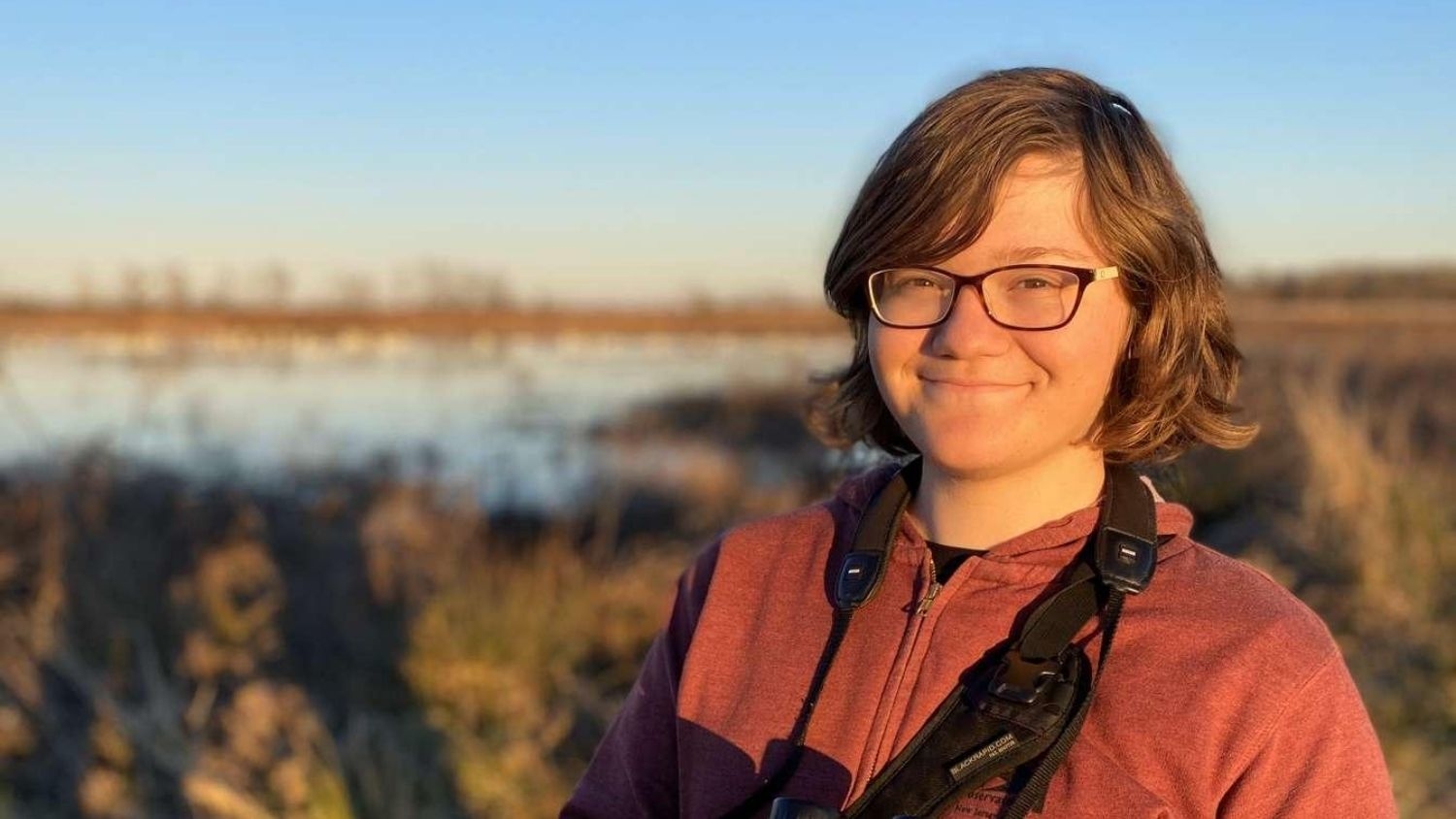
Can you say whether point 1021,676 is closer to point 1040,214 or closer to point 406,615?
point 1040,214

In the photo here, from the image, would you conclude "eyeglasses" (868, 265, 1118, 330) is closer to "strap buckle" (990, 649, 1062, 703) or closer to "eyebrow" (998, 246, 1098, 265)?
"eyebrow" (998, 246, 1098, 265)

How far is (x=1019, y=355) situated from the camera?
1.73 m

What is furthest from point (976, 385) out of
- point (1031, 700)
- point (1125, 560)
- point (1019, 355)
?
point (1031, 700)

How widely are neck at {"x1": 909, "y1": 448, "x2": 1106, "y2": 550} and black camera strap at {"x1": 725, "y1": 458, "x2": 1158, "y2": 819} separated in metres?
0.08

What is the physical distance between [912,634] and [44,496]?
8.31 meters

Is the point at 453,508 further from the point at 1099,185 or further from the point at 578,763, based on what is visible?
the point at 1099,185

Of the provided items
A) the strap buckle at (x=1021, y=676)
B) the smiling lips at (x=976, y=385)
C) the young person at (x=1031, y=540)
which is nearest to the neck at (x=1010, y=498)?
the young person at (x=1031, y=540)

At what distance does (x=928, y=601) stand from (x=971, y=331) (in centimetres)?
35

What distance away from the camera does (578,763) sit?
514 centimetres

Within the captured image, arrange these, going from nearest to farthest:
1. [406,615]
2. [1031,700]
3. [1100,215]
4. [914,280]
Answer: [1031,700] → [1100,215] → [914,280] → [406,615]

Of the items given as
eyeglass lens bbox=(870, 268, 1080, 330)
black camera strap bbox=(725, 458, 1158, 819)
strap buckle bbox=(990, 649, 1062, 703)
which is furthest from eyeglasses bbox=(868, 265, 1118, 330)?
strap buckle bbox=(990, 649, 1062, 703)

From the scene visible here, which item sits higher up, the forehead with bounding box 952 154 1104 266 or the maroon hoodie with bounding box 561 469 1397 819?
the forehead with bounding box 952 154 1104 266

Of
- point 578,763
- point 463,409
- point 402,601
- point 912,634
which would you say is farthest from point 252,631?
point 463,409

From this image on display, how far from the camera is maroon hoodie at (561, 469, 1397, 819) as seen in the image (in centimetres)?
155
